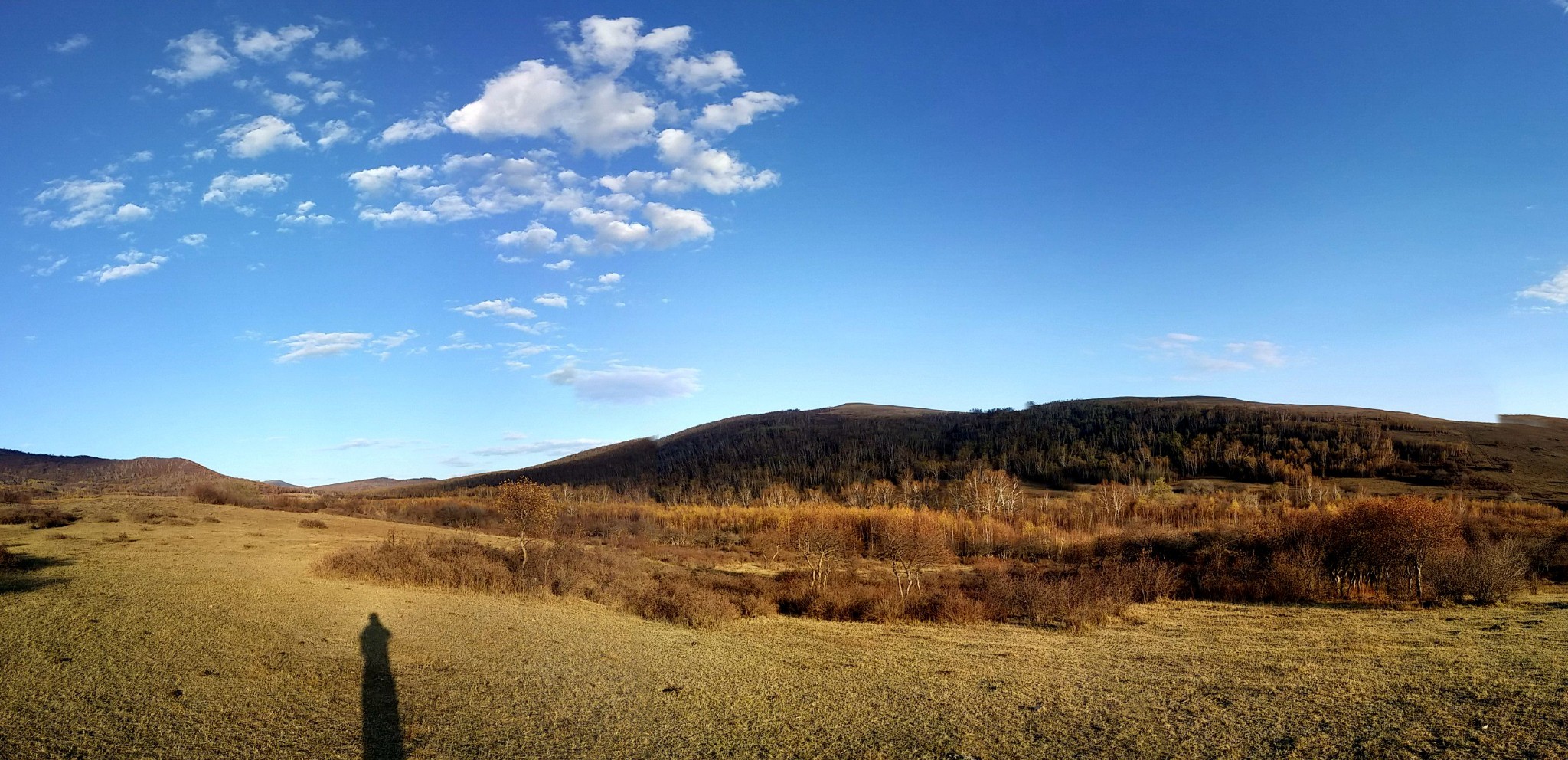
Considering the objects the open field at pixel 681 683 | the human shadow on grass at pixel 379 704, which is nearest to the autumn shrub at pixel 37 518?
the open field at pixel 681 683

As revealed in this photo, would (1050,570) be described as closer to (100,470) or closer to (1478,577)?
(1478,577)

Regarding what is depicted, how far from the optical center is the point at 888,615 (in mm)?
22609

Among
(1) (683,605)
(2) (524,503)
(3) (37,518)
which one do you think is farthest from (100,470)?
(1) (683,605)

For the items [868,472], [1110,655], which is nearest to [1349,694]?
[1110,655]

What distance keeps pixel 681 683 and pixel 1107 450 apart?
121383 millimetres

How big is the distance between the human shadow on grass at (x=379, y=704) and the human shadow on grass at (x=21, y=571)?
6641 mm

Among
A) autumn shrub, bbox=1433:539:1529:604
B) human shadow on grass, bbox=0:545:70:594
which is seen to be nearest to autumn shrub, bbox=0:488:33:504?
human shadow on grass, bbox=0:545:70:594

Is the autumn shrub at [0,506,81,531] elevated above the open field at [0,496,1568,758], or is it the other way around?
the autumn shrub at [0,506,81,531]

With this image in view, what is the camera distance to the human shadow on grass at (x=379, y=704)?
841 cm

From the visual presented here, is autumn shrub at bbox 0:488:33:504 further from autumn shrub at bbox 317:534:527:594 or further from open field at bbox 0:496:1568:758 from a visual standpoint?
open field at bbox 0:496:1568:758

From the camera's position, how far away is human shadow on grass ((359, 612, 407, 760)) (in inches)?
331

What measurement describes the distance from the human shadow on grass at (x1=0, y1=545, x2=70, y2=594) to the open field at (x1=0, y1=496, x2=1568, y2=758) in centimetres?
16

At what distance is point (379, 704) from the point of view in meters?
10.1

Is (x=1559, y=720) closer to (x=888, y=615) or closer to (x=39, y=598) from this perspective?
(x=888, y=615)
